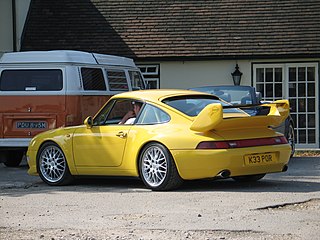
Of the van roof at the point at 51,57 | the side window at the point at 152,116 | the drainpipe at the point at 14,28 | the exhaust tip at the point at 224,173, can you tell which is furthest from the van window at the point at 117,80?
the drainpipe at the point at 14,28

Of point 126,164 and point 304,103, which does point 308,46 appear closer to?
point 304,103

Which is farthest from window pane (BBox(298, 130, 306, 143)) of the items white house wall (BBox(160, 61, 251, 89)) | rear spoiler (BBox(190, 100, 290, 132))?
rear spoiler (BBox(190, 100, 290, 132))

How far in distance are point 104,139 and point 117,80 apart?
4.89 m

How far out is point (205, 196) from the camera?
412 inches

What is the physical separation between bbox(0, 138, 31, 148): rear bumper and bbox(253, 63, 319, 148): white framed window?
9225 millimetres

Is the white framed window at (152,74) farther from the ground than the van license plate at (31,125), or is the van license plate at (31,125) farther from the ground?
the white framed window at (152,74)

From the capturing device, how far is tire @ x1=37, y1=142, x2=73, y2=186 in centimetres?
1240

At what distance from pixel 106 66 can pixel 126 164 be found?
4.93 m

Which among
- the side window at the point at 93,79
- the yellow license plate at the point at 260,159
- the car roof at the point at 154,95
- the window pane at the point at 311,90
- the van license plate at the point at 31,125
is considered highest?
the side window at the point at 93,79

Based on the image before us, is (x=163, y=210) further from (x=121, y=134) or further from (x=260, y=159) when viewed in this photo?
(x=121, y=134)

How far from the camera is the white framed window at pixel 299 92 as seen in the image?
2280 cm

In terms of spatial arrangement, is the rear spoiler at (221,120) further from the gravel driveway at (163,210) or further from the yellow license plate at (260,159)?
the gravel driveway at (163,210)

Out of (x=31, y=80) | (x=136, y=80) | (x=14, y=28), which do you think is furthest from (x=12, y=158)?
(x=14, y=28)

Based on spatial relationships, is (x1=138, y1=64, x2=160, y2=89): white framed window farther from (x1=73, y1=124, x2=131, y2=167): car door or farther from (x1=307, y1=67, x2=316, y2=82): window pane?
(x1=73, y1=124, x2=131, y2=167): car door
